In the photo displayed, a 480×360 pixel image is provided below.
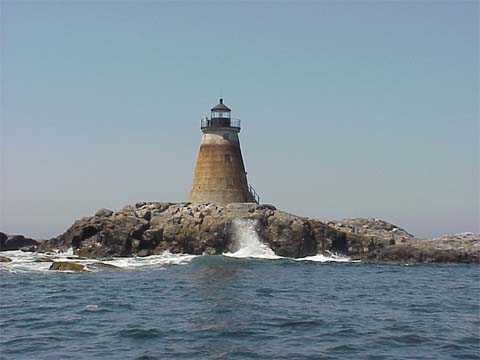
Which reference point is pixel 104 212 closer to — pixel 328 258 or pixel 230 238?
pixel 230 238

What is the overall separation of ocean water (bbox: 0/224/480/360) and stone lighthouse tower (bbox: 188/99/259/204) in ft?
52.4

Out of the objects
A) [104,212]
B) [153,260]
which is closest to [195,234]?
[153,260]

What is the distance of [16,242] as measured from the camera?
195ft

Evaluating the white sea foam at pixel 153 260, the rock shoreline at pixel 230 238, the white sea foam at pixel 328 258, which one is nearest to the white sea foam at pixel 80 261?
the white sea foam at pixel 153 260

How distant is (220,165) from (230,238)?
390 inches

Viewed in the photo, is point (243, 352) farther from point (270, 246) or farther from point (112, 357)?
point (270, 246)

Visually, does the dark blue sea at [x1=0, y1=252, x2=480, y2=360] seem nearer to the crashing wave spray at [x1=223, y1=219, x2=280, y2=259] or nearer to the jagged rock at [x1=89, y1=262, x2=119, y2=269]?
the jagged rock at [x1=89, y1=262, x2=119, y2=269]

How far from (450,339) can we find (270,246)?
29.3 m

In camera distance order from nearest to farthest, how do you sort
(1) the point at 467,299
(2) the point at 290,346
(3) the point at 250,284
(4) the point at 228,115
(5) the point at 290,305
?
(2) the point at 290,346, (5) the point at 290,305, (1) the point at 467,299, (3) the point at 250,284, (4) the point at 228,115

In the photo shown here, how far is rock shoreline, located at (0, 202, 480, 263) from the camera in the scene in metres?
47.4

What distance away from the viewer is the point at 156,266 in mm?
40219

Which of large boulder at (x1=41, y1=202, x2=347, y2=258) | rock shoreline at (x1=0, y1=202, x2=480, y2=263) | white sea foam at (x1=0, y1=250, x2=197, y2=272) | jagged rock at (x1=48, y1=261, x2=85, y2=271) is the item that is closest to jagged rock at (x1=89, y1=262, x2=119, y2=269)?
white sea foam at (x1=0, y1=250, x2=197, y2=272)

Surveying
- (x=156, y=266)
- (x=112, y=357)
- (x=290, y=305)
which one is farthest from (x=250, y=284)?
(x=112, y=357)

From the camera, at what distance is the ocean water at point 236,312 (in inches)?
697
